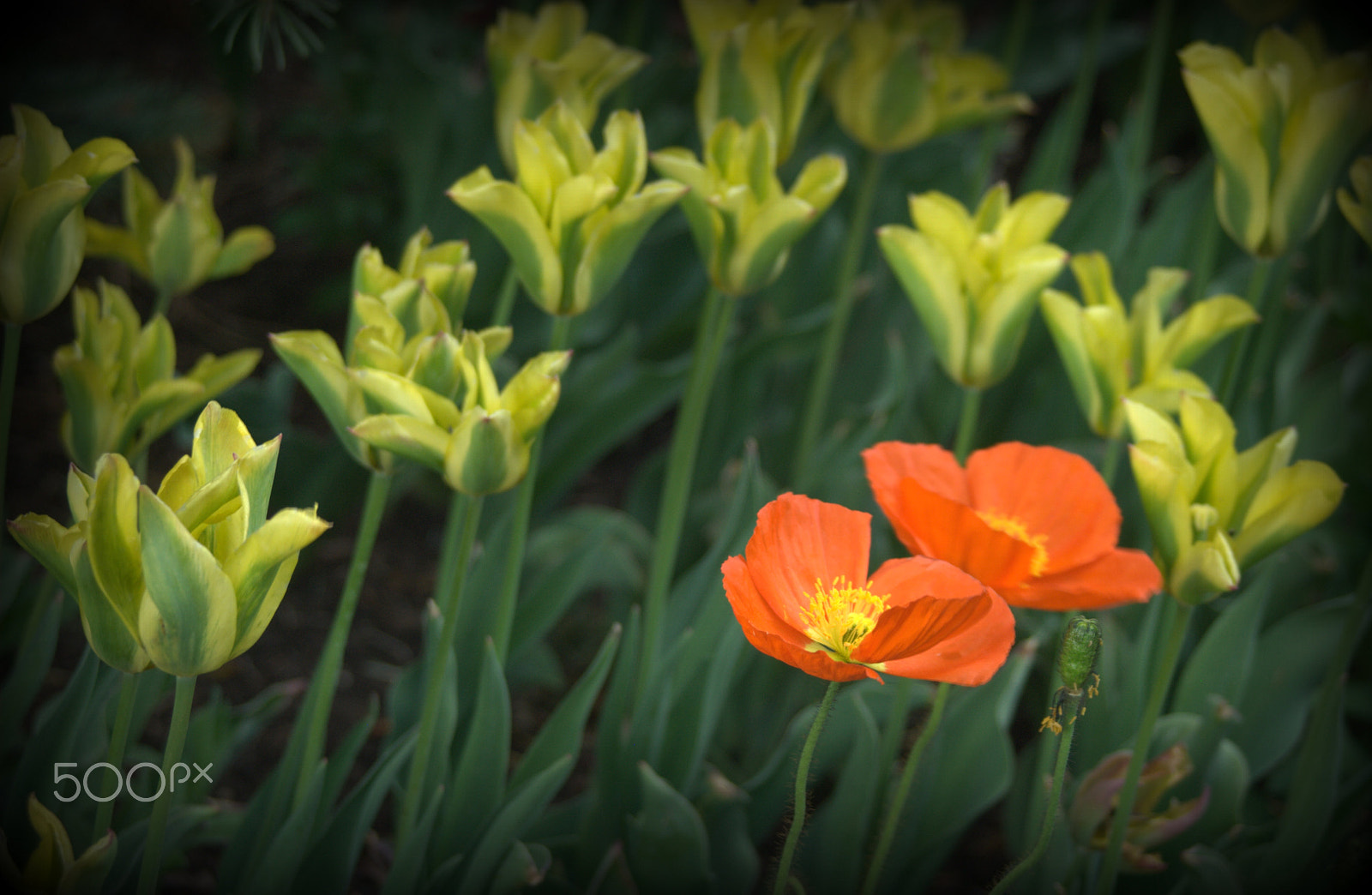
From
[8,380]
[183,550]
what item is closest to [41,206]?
[8,380]

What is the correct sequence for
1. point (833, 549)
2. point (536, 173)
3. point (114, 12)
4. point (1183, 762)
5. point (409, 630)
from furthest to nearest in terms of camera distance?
point (114, 12), point (409, 630), point (1183, 762), point (536, 173), point (833, 549)

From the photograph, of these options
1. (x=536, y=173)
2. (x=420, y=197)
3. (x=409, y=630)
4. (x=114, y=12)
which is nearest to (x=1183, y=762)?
(x=536, y=173)

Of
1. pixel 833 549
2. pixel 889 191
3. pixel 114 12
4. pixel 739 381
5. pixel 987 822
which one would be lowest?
pixel 987 822

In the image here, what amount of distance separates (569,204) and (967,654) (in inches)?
15.7

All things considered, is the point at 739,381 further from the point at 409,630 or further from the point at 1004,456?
the point at 1004,456

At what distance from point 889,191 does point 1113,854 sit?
1.08 metres

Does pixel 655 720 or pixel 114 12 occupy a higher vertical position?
pixel 114 12

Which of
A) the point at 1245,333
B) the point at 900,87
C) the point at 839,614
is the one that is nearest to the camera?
the point at 839,614

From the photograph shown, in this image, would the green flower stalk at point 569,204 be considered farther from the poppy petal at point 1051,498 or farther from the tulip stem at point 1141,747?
the tulip stem at point 1141,747

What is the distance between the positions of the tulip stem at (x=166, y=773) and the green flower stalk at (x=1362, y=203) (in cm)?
84

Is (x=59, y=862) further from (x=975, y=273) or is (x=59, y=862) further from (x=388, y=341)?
(x=975, y=273)

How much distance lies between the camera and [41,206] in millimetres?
673

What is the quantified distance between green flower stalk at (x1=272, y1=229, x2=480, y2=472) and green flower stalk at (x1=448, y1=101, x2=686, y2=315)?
0.05 metres

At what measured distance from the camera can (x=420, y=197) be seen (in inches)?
64.9
